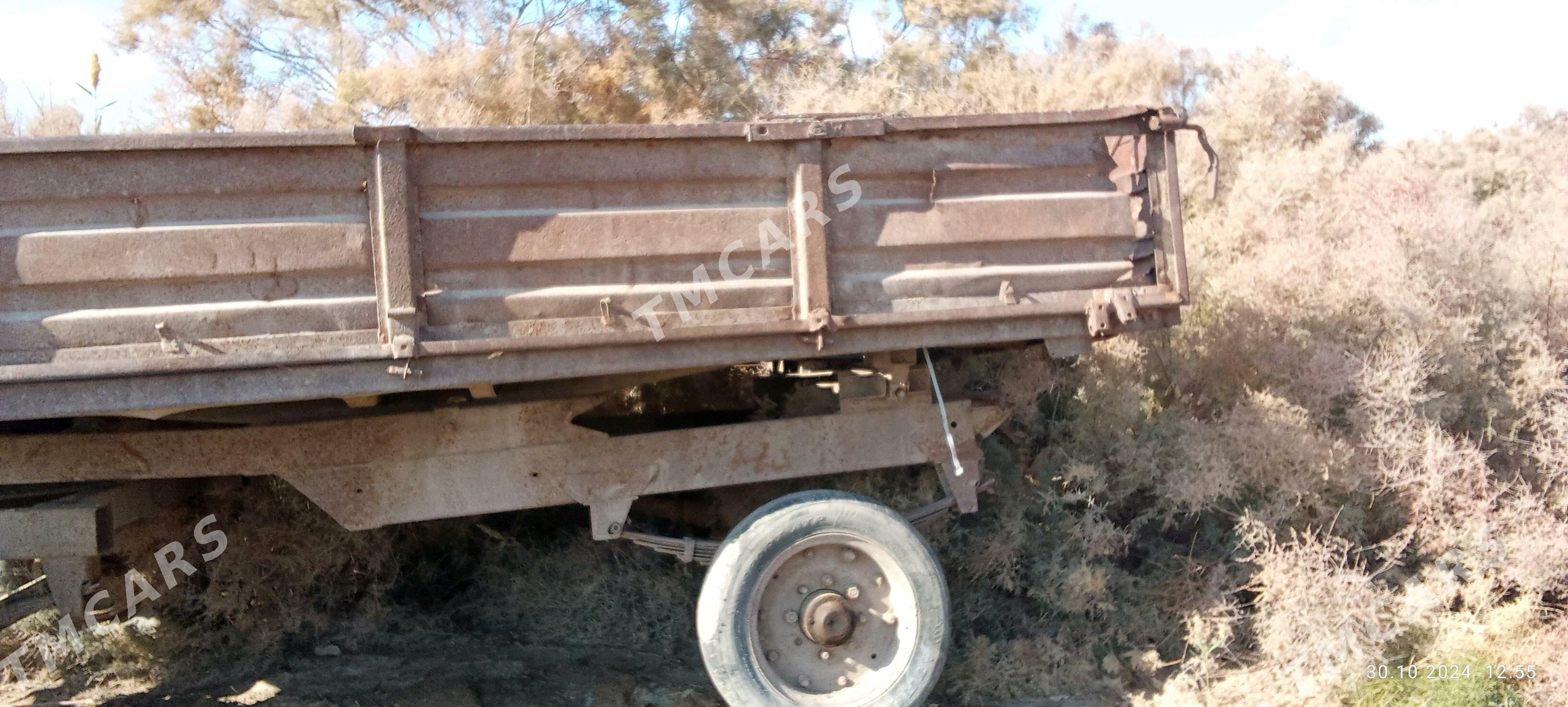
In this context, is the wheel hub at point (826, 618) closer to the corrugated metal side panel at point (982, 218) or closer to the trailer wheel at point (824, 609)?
the trailer wheel at point (824, 609)

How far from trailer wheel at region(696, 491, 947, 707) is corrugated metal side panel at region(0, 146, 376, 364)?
1.55m

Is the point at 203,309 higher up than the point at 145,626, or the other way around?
the point at 203,309

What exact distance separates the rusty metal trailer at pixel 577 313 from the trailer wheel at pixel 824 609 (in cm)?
1

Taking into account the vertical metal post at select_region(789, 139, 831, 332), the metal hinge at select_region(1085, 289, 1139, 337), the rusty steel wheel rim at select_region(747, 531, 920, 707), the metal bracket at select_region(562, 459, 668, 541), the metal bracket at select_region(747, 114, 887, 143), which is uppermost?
the metal bracket at select_region(747, 114, 887, 143)

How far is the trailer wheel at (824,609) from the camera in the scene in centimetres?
342

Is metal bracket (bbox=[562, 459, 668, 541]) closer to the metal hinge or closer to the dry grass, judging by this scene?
the dry grass

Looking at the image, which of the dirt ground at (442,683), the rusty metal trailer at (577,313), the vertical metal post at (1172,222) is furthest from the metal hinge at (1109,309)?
the dirt ground at (442,683)

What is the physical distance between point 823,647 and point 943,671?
2.78 feet

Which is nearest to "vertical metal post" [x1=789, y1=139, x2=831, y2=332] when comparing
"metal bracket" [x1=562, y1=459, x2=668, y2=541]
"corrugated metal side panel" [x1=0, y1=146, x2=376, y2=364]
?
"metal bracket" [x1=562, y1=459, x2=668, y2=541]

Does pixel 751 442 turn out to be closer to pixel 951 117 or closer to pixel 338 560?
pixel 951 117

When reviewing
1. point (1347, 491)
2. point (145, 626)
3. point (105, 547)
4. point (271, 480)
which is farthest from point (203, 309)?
point (1347, 491)

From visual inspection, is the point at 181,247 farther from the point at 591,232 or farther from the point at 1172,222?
the point at 1172,222

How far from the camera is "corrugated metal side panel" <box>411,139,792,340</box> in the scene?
3.02m

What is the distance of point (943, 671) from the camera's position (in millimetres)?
4156
